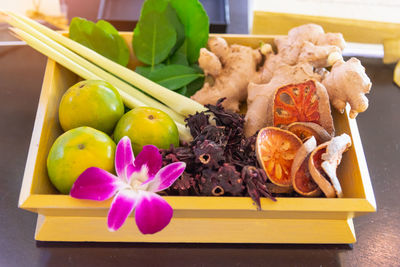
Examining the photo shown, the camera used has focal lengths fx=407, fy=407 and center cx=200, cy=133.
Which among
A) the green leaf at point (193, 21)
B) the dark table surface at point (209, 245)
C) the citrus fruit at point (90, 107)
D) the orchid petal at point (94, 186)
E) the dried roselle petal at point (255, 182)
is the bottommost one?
the dark table surface at point (209, 245)

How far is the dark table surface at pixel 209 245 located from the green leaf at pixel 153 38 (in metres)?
0.28

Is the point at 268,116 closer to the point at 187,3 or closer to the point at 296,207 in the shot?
the point at 296,207

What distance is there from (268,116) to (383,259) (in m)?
0.31

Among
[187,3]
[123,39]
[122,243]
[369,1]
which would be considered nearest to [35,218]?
[122,243]

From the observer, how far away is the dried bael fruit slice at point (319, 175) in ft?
2.03

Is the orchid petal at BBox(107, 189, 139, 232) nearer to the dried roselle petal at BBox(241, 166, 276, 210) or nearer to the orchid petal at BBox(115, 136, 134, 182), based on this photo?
the orchid petal at BBox(115, 136, 134, 182)

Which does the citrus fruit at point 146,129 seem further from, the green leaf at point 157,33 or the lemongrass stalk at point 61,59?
the green leaf at point 157,33

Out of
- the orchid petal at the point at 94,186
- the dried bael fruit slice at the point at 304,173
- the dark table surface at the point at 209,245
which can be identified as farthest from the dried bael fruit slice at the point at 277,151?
the orchid petal at the point at 94,186

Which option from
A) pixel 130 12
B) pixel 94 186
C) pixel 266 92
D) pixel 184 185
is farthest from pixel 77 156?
pixel 130 12

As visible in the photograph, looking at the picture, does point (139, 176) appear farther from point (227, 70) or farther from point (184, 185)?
point (227, 70)

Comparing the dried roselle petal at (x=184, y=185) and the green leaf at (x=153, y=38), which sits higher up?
the green leaf at (x=153, y=38)

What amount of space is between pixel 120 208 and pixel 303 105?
1.22ft

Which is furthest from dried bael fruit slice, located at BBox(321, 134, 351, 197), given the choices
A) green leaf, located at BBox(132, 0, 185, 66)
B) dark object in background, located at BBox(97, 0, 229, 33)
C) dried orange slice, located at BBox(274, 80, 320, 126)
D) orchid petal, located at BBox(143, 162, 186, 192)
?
dark object in background, located at BBox(97, 0, 229, 33)

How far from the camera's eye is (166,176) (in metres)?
0.61
